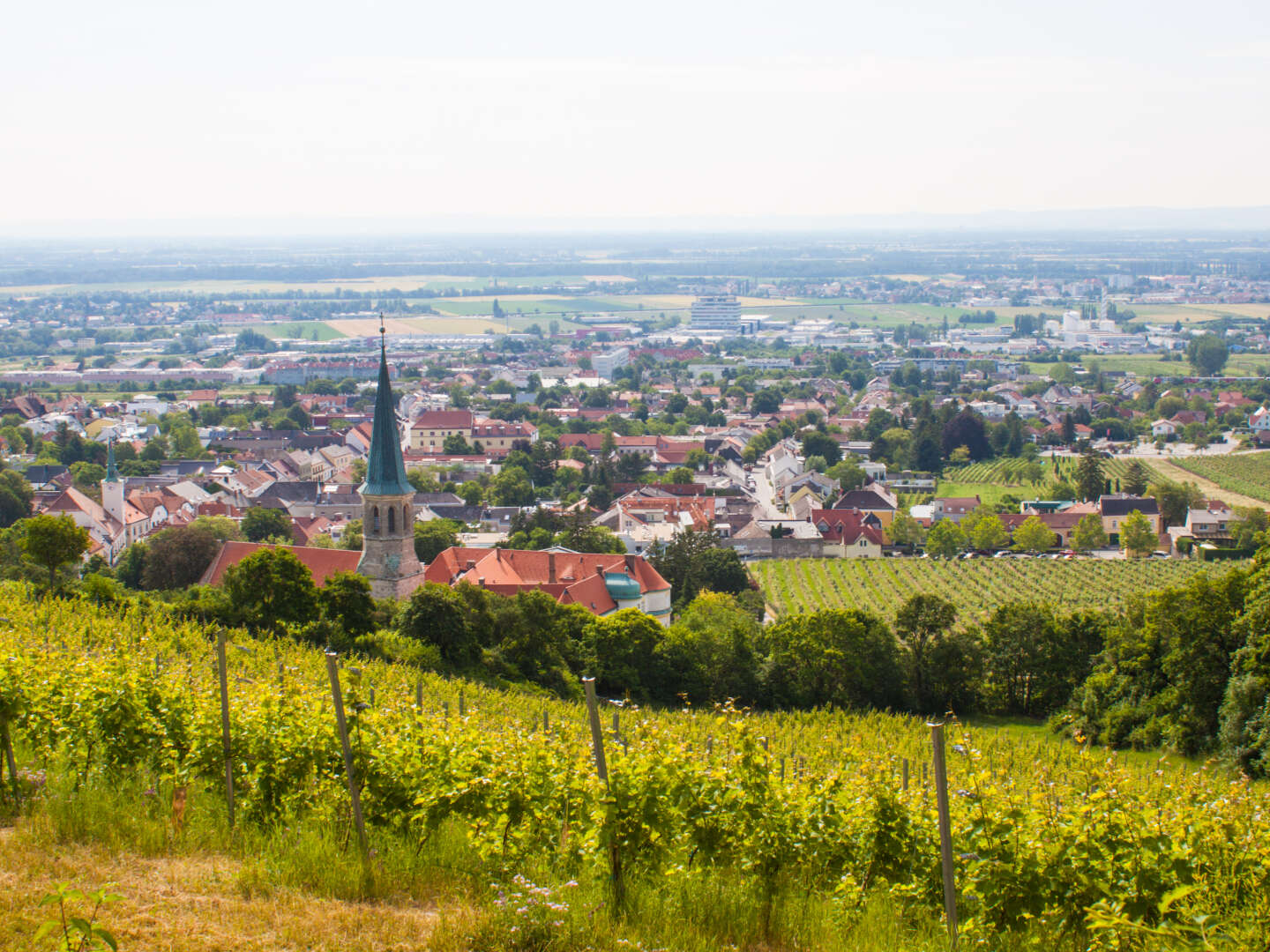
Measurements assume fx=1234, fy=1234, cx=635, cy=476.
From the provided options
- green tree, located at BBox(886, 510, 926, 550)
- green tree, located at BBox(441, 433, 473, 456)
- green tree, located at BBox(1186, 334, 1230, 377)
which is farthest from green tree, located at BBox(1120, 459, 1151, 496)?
green tree, located at BBox(1186, 334, 1230, 377)

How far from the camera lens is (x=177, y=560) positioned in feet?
97.3

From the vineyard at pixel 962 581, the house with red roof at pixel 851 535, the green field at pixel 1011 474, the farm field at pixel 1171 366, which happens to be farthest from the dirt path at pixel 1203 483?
the farm field at pixel 1171 366

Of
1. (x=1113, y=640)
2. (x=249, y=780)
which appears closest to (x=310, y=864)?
(x=249, y=780)

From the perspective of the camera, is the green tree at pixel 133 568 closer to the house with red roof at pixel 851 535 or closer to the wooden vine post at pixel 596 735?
the house with red roof at pixel 851 535

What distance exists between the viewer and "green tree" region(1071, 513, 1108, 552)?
4766 cm

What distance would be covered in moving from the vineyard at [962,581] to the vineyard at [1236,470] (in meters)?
17.5

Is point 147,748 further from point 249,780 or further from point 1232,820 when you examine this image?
point 1232,820

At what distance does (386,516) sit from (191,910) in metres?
18.5

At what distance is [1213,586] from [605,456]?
4431cm

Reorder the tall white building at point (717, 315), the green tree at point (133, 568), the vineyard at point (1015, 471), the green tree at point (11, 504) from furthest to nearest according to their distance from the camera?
the tall white building at point (717, 315), the vineyard at point (1015, 471), the green tree at point (11, 504), the green tree at point (133, 568)

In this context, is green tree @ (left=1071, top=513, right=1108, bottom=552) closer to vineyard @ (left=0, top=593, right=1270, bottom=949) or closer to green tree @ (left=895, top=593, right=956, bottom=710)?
green tree @ (left=895, top=593, right=956, bottom=710)

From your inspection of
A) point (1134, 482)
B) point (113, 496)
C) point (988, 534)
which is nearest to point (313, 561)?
point (113, 496)

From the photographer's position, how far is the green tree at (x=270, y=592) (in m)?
21.0

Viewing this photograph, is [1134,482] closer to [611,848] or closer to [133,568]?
[133,568]
